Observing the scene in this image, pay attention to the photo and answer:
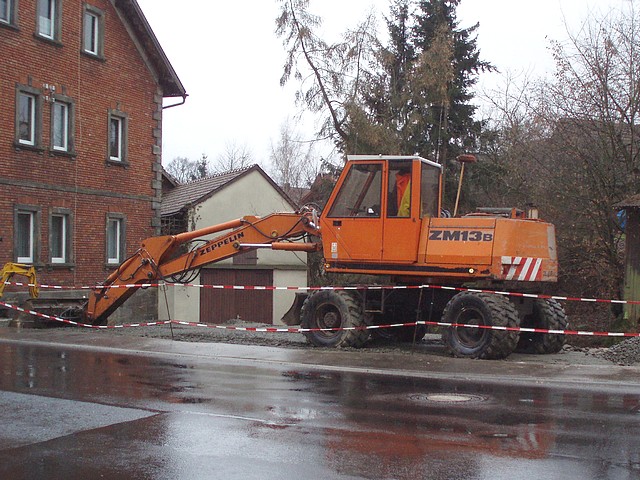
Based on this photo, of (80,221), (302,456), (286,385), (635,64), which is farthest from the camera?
(80,221)

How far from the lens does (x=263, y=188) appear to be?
1419 inches

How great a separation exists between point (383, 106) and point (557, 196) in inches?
504

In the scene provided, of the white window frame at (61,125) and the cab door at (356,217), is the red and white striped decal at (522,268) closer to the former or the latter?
the cab door at (356,217)

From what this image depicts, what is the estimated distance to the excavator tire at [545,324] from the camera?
13875 millimetres

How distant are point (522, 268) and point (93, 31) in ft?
56.7

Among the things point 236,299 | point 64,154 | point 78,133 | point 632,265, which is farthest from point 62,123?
point 632,265

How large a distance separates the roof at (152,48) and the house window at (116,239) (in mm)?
5173

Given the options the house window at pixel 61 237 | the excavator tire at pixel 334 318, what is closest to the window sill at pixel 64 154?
the house window at pixel 61 237

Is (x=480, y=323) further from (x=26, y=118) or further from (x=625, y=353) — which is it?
(x=26, y=118)

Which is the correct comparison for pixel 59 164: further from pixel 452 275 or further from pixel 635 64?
pixel 635 64

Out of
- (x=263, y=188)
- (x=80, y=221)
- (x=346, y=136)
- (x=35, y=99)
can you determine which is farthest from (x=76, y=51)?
(x=263, y=188)

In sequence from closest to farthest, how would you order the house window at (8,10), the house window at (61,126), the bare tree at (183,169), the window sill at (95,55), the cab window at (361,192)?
1. the cab window at (361,192)
2. the house window at (8,10)
3. the house window at (61,126)
4. the window sill at (95,55)
5. the bare tree at (183,169)

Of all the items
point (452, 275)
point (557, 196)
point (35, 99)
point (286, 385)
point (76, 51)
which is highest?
point (76, 51)

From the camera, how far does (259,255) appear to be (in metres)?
33.7
